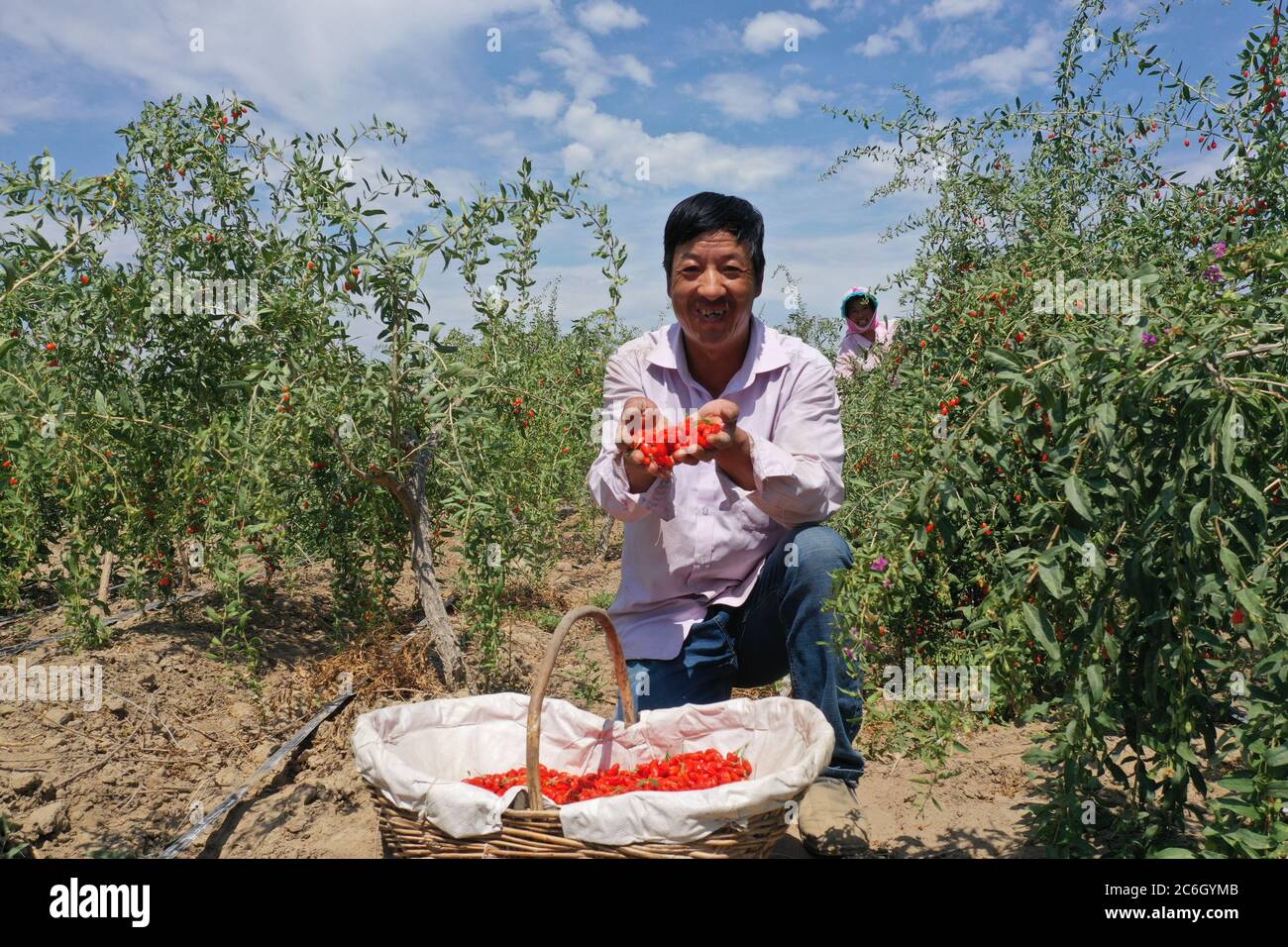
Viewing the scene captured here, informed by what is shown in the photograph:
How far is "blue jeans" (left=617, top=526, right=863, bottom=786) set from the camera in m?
2.16

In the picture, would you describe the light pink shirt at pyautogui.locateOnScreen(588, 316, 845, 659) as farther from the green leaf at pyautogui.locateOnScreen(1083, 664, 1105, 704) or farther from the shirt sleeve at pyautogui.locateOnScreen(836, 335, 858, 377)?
the shirt sleeve at pyautogui.locateOnScreen(836, 335, 858, 377)

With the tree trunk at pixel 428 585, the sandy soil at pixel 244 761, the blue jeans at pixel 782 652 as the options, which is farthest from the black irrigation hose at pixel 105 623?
the blue jeans at pixel 782 652

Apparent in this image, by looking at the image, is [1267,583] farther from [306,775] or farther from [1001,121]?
[1001,121]

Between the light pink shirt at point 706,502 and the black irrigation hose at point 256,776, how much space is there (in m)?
1.28

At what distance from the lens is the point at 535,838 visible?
169 centimetres

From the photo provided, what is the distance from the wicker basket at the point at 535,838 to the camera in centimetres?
168

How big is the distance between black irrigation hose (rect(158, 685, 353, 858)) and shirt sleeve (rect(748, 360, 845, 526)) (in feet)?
5.80

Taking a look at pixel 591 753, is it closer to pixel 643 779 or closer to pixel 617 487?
pixel 643 779
